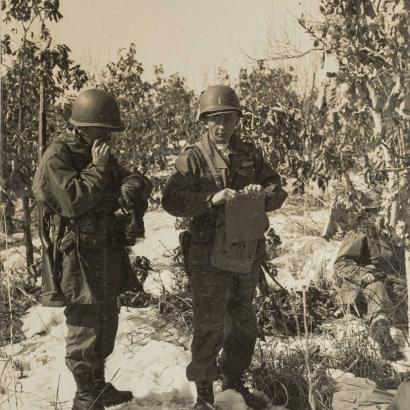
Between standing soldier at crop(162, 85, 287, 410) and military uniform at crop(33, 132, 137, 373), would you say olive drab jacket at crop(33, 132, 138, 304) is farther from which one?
standing soldier at crop(162, 85, 287, 410)

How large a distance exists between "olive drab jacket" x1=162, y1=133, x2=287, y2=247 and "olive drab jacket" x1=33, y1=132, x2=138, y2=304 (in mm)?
344

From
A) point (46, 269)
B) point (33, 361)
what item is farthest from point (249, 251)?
point (33, 361)

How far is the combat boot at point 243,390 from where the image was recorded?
3.44 m

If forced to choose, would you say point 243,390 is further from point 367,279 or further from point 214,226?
point 367,279

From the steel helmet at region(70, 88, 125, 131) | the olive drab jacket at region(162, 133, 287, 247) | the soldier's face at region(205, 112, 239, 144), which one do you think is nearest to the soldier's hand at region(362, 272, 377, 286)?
the olive drab jacket at region(162, 133, 287, 247)

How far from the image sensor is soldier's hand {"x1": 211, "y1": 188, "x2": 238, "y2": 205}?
3.07 m

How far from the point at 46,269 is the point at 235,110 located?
1.40 m

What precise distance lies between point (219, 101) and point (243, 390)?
5.79ft

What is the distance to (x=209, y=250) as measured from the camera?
3264mm

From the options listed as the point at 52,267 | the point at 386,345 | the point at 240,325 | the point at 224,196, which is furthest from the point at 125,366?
the point at 386,345

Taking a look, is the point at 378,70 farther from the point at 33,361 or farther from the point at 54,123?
the point at 54,123

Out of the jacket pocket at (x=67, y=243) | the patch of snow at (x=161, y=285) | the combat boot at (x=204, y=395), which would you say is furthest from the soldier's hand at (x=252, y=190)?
the patch of snow at (x=161, y=285)

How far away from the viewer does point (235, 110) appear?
3.28 metres

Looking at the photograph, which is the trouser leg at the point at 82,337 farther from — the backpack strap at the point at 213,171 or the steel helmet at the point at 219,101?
the steel helmet at the point at 219,101
